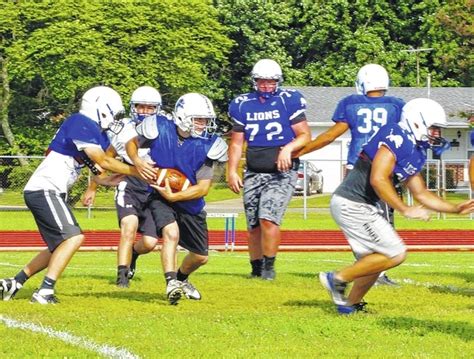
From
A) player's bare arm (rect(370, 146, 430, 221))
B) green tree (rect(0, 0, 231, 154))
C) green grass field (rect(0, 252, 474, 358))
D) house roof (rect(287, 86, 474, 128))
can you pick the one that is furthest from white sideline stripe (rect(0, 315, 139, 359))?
house roof (rect(287, 86, 474, 128))

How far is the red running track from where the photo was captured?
24.6 meters

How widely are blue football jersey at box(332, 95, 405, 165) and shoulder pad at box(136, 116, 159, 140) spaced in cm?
230

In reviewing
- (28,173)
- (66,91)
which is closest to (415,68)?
(66,91)

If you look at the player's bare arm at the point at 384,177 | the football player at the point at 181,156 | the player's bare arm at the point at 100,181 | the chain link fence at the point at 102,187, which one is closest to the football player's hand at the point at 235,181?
the player's bare arm at the point at 100,181

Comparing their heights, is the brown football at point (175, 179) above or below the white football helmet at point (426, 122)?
below

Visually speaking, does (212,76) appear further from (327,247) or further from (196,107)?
(196,107)

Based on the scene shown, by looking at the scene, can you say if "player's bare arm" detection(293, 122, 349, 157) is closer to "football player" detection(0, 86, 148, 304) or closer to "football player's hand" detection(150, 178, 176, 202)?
"football player's hand" detection(150, 178, 176, 202)

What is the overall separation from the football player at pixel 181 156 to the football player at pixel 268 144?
200 cm

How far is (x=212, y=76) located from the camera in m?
60.6

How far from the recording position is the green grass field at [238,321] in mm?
8266

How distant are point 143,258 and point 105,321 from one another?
11007mm

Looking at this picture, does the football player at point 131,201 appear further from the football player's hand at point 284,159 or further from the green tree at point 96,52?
the green tree at point 96,52

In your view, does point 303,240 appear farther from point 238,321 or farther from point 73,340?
point 73,340

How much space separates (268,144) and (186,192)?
2462 millimetres
